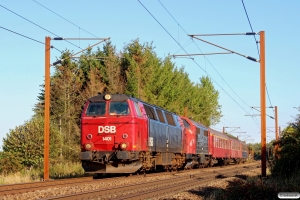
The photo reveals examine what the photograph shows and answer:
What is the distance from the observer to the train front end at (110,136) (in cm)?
2222

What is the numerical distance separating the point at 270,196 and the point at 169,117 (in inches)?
681

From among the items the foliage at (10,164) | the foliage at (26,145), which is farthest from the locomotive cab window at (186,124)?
the foliage at (10,164)

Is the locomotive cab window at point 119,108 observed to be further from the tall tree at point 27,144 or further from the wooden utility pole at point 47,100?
the tall tree at point 27,144

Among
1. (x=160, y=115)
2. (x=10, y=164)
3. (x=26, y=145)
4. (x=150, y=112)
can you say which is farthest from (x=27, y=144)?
(x=150, y=112)

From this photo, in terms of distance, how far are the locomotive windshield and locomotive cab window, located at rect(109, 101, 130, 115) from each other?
0.37 m

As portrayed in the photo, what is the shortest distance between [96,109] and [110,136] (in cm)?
154

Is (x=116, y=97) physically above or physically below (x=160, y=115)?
above

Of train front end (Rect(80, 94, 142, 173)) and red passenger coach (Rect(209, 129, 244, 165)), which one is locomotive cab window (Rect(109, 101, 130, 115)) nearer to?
train front end (Rect(80, 94, 142, 173))

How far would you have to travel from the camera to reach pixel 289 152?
1902cm

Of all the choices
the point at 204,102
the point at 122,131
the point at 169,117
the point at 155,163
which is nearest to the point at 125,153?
the point at 122,131

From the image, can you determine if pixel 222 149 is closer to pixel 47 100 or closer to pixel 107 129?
pixel 47 100

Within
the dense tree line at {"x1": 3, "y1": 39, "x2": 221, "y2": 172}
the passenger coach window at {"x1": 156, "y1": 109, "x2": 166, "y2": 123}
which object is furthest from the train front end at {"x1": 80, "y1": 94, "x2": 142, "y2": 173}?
the dense tree line at {"x1": 3, "y1": 39, "x2": 221, "y2": 172}

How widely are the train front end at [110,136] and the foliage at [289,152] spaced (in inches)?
248

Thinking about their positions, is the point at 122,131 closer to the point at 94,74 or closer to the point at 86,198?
the point at 86,198
